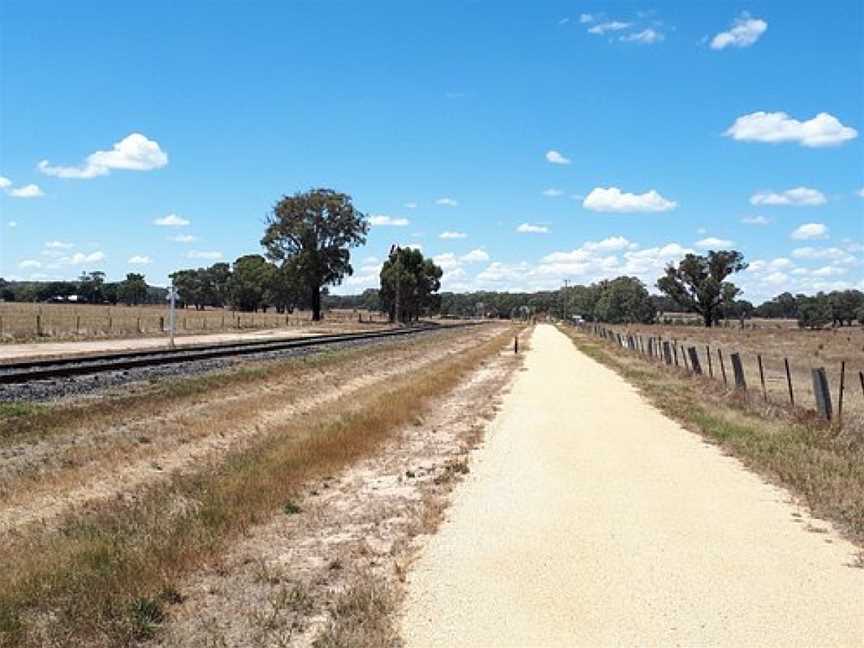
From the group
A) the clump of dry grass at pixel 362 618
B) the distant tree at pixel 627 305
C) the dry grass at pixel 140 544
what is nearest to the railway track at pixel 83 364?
the dry grass at pixel 140 544

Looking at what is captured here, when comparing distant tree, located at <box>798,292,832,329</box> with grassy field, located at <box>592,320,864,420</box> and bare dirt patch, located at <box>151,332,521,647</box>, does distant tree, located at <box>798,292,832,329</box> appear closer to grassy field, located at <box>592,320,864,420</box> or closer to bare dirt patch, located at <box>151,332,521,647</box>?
grassy field, located at <box>592,320,864,420</box>

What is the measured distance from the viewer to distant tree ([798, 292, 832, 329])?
537ft

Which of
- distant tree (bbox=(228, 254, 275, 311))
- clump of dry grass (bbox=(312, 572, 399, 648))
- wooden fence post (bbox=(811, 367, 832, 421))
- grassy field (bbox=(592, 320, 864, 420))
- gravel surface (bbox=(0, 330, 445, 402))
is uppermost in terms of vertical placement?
distant tree (bbox=(228, 254, 275, 311))

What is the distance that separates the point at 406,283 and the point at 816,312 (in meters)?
89.9

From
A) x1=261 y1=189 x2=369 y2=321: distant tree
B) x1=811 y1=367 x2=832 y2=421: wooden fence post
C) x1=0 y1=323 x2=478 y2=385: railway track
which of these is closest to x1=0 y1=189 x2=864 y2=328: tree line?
x1=261 y1=189 x2=369 y2=321: distant tree

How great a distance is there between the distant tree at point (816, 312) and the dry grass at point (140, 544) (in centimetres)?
16348

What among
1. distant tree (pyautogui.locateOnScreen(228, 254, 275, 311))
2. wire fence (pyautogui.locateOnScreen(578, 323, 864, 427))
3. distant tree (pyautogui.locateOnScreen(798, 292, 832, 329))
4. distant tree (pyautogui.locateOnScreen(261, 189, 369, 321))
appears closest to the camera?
wire fence (pyautogui.locateOnScreen(578, 323, 864, 427))

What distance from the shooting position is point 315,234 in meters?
96.8

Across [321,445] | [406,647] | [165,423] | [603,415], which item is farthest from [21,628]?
[603,415]

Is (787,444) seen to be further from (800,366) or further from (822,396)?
(800,366)

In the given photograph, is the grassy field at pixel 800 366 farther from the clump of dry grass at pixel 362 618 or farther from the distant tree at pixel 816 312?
the distant tree at pixel 816 312

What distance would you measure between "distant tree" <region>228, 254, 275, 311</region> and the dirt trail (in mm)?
161017

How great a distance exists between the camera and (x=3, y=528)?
27.4 feet

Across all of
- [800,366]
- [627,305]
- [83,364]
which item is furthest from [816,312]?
[83,364]
